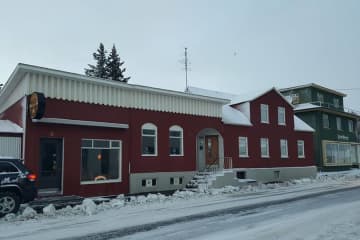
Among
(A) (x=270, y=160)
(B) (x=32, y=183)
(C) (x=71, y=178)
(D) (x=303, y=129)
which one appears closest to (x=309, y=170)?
(D) (x=303, y=129)

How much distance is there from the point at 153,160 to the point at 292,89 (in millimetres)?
27785

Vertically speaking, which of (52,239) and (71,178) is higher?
(71,178)

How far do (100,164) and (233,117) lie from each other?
1140 centimetres

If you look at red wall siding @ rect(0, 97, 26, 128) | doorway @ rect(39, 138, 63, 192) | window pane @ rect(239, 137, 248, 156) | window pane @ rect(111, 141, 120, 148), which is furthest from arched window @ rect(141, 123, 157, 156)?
window pane @ rect(239, 137, 248, 156)

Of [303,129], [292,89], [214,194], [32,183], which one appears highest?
[292,89]

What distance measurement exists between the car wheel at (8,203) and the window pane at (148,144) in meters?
8.06

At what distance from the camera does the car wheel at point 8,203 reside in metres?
11.2

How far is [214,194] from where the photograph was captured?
18.3m

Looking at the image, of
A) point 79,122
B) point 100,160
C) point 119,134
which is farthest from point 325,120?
point 79,122

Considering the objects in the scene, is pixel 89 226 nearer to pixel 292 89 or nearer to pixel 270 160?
pixel 270 160

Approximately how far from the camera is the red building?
49.8ft

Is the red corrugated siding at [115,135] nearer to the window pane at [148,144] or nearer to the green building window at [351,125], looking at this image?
the window pane at [148,144]

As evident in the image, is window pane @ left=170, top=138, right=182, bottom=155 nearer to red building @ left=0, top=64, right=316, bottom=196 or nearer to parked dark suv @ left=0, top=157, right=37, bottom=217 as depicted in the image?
red building @ left=0, top=64, right=316, bottom=196

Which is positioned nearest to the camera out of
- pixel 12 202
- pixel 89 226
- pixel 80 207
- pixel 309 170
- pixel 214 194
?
pixel 89 226
